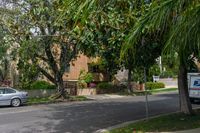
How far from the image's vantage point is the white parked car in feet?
90.2

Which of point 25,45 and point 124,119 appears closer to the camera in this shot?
point 124,119

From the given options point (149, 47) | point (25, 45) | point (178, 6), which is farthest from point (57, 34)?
point (178, 6)

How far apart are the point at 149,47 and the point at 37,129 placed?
5.50 metres

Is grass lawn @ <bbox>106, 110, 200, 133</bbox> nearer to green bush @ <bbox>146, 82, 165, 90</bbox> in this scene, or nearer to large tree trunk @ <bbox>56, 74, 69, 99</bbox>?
large tree trunk @ <bbox>56, 74, 69, 99</bbox>

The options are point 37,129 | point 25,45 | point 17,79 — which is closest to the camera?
point 37,129

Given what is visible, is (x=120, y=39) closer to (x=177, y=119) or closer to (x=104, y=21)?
(x=104, y=21)

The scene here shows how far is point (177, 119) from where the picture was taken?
15.8 m

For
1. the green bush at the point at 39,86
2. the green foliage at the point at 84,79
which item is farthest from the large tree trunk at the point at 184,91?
→ the green foliage at the point at 84,79

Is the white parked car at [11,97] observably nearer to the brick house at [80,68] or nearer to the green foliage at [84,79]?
the green foliage at [84,79]

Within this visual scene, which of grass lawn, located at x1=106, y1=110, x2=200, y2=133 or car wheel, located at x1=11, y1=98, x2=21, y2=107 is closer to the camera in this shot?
grass lawn, located at x1=106, y1=110, x2=200, y2=133

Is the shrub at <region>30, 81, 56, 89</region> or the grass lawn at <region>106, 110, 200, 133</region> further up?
the shrub at <region>30, 81, 56, 89</region>

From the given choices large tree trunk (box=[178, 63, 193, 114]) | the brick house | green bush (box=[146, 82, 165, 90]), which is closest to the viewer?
large tree trunk (box=[178, 63, 193, 114])

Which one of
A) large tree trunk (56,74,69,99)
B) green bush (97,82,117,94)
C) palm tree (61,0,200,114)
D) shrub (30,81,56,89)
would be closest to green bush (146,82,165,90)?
green bush (97,82,117,94)

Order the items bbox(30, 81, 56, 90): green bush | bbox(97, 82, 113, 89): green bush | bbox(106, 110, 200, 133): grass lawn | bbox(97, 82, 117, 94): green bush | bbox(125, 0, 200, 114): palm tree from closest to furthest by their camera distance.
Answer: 1. bbox(125, 0, 200, 114): palm tree
2. bbox(106, 110, 200, 133): grass lawn
3. bbox(30, 81, 56, 90): green bush
4. bbox(97, 82, 117, 94): green bush
5. bbox(97, 82, 113, 89): green bush
